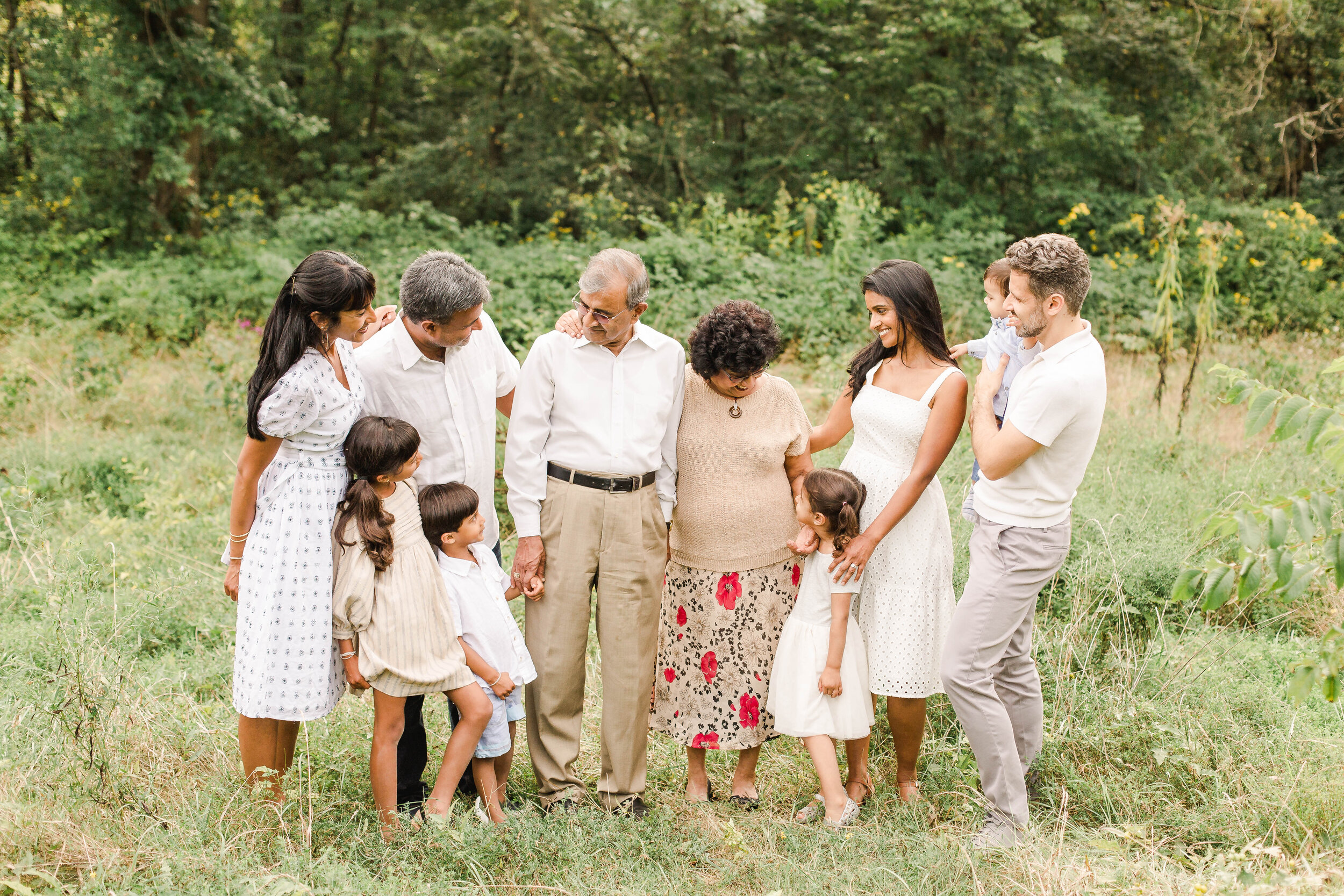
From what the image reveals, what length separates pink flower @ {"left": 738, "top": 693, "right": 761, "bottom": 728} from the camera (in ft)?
11.7

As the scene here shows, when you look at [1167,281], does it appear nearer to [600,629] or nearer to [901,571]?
[901,571]

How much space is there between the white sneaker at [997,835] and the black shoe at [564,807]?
138 cm

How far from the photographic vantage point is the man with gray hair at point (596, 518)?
3383 mm

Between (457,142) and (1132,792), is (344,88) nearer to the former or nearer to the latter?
(457,142)

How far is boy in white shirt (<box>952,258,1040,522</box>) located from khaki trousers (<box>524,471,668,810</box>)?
121 centimetres

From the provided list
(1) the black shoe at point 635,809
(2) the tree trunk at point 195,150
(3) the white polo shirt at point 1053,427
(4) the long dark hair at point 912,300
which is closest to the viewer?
(3) the white polo shirt at point 1053,427

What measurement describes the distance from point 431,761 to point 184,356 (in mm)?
7145

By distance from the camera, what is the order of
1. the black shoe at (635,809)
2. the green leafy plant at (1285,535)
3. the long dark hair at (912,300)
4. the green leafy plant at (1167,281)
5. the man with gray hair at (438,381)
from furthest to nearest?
the green leafy plant at (1167,281)
the black shoe at (635,809)
the long dark hair at (912,300)
the man with gray hair at (438,381)
the green leafy plant at (1285,535)

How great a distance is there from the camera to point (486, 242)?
39.1ft

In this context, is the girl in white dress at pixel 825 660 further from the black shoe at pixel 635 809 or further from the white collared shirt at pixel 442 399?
the white collared shirt at pixel 442 399

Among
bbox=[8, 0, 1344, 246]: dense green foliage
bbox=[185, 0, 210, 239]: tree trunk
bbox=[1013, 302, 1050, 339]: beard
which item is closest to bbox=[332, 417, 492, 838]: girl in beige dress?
bbox=[1013, 302, 1050, 339]: beard

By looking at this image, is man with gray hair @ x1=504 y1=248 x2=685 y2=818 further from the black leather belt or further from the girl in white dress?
the girl in white dress

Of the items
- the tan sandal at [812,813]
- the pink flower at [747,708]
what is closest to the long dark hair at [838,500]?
the pink flower at [747,708]

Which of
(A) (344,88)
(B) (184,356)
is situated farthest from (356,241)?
(A) (344,88)
